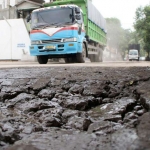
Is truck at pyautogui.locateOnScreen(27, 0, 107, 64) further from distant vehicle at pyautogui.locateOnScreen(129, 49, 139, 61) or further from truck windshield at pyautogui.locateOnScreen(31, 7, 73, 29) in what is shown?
distant vehicle at pyautogui.locateOnScreen(129, 49, 139, 61)

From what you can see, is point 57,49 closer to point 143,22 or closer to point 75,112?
point 75,112

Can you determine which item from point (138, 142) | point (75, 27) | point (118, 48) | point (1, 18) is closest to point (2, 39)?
point (1, 18)

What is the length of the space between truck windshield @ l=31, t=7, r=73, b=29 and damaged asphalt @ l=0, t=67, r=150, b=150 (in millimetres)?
4479

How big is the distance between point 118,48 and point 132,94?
1763 inches

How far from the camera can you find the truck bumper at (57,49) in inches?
303

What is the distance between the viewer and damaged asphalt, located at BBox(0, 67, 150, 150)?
4.98ft

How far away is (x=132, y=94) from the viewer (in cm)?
262

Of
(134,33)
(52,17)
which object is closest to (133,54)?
(134,33)

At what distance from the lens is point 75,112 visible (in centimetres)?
222

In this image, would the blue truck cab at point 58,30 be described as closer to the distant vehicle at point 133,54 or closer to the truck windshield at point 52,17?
the truck windshield at point 52,17

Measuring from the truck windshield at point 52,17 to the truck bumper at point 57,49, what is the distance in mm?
707

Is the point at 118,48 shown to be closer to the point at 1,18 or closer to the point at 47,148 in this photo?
the point at 1,18

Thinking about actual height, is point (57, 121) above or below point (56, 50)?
below

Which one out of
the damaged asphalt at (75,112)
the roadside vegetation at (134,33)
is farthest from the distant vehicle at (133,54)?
the damaged asphalt at (75,112)
